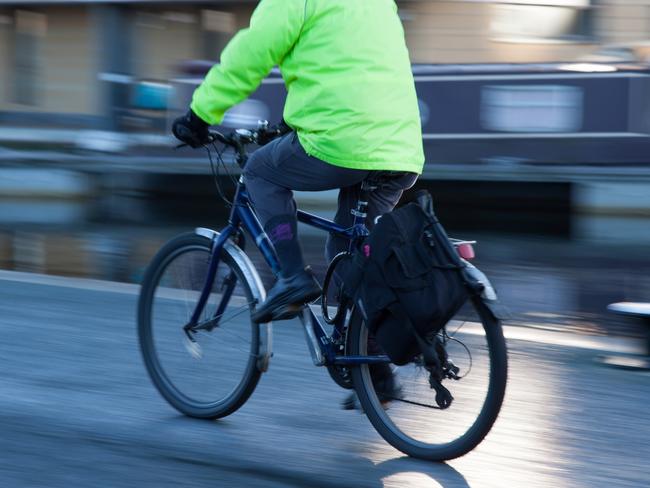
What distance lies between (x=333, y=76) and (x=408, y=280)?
77 cm

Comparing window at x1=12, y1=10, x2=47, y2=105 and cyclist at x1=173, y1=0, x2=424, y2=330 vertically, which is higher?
cyclist at x1=173, y1=0, x2=424, y2=330

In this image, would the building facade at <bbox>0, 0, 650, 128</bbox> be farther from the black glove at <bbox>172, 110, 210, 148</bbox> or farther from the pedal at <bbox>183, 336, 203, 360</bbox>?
the black glove at <bbox>172, 110, 210, 148</bbox>

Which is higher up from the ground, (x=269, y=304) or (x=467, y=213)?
(x=269, y=304)

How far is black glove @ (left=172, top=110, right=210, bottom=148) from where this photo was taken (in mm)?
4402

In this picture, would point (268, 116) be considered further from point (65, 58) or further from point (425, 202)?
point (65, 58)

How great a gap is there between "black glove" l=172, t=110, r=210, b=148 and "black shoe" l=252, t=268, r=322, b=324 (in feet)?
2.07

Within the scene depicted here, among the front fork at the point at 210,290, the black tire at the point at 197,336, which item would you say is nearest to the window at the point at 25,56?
the black tire at the point at 197,336

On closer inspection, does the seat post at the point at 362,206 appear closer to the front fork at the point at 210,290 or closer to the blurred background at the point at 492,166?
the front fork at the point at 210,290

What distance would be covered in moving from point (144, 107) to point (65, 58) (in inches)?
275

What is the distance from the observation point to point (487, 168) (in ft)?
40.5

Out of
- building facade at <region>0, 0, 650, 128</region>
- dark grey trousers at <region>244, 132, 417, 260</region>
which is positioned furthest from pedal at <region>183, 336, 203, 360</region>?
building facade at <region>0, 0, 650, 128</region>

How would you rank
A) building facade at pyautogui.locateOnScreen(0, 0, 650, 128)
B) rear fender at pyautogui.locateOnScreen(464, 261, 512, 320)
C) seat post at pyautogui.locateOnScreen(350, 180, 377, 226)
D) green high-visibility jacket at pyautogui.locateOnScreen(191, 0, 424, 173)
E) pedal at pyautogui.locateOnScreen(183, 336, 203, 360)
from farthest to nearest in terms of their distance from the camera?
building facade at pyautogui.locateOnScreen(0, 0, 650, 128), pedal at pyautogui.locateOnScreen(183, 336, 203, 360), seat post at pyautogui.locateOnScreen(350, 180, 377, 226), green high-visibility jacket at pyautogui.locateOnScreen(191, 0, 424, 173), rear fender at pyautogui.locateOnScreen(464, 261, 512, 320)

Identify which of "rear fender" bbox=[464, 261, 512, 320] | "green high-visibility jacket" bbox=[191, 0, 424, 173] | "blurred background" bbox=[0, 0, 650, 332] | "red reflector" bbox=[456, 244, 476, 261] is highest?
"green high-visibility jacket" bbox=[191, 0, 424, 173]

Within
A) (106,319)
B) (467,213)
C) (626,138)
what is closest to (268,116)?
(467,213)
